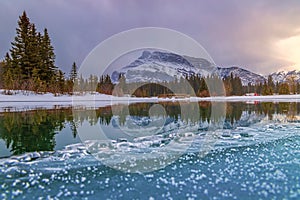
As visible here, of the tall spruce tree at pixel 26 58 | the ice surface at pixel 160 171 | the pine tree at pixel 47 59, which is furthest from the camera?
the pine tree at pixel 47 59

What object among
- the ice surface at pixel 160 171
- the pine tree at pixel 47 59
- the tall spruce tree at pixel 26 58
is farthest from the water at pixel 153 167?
the pine tree at pixel 47 59

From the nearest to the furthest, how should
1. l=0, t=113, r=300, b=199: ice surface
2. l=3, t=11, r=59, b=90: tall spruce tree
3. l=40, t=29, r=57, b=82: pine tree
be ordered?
l=0, t=113, r=300, b=199: ice surface < l=3, t=11, r=59, b=90: tall spruce tree < l=40, t=29, r=57, b=82: pine tree

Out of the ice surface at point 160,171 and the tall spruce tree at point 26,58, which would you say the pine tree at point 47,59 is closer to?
the tall spruce tree at point 26,58

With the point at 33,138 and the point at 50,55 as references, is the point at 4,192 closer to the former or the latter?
the point at 33,138

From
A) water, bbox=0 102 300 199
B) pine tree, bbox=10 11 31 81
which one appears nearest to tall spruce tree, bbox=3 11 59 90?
pine tree, bbox=10 11 31 81

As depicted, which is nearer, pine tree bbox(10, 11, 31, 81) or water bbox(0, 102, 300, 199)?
water bbox(0, 102, 300, 199)

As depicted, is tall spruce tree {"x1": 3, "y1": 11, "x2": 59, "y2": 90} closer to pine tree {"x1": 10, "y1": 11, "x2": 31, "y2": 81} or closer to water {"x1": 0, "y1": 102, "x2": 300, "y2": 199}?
pine tree {"x1": 10, "y1": 11, "x2": 31, "y2": 81}

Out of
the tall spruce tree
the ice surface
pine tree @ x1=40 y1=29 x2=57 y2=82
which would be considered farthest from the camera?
pine tree @ x1=40 y1=29 x2=57 y2=82

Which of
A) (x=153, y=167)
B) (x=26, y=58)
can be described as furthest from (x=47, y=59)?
(x=153, y=167)

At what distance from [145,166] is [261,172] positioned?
97.5 inches

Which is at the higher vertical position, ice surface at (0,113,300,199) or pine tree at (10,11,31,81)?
pine tree at (10,11,31,81)

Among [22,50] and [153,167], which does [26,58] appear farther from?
[153,167]

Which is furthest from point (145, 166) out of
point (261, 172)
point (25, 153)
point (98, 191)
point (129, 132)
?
point (129, 132)

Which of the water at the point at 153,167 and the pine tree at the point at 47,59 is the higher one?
the pine tree at the point at 47,59
